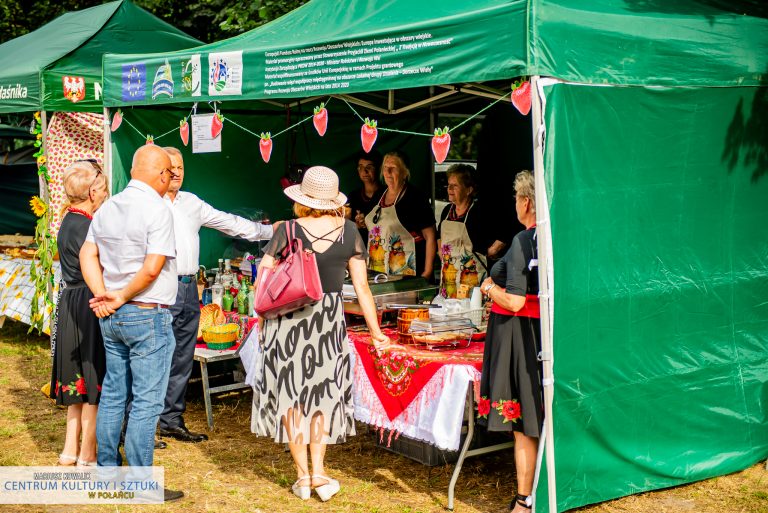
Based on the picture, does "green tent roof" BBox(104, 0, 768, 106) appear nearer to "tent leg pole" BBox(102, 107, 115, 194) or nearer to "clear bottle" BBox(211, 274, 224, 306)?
"tent leg pole" BBox(102, 107, 115, 194)

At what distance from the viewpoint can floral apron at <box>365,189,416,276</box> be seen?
6.36m

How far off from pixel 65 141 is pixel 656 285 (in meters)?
5.45

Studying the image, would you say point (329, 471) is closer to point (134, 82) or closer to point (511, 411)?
point (511, 411)

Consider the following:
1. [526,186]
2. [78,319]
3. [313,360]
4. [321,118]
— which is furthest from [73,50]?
[526,186]

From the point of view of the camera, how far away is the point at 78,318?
4484mm

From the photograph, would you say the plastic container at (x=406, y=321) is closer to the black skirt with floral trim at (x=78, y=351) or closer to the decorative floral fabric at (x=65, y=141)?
the black skirt with floral trim at (x=78, y=351)

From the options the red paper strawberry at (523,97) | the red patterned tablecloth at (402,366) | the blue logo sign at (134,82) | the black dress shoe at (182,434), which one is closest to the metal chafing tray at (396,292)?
the red patterned tablecloth at (402,366)

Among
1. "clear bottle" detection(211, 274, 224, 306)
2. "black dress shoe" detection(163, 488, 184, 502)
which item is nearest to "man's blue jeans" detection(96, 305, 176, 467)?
"black dress shoe" detection(163, 488, 184, 502)

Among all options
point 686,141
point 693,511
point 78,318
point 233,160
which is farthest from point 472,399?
point 233,160

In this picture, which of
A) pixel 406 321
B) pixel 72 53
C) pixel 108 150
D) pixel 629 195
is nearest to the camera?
pixel 629 195

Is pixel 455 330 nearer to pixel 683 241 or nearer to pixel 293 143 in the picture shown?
pixel 683 241

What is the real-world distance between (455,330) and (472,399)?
0.42 metres

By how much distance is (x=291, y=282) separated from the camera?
158 inches

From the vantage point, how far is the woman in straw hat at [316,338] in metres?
4.16
